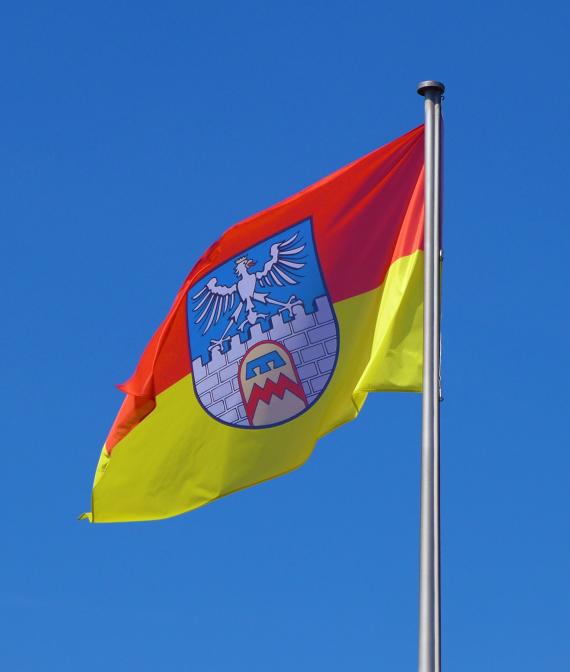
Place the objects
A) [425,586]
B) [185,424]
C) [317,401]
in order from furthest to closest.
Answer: [185,424]
[317,401]
[425,586]

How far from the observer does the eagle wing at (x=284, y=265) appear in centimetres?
1700

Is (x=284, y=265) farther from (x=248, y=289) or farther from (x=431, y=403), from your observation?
(x=431, y=403)

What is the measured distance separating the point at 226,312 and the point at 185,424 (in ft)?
4.76

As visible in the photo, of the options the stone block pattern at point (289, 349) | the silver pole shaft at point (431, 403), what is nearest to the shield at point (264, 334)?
the stone block pattern at point (289, 349)

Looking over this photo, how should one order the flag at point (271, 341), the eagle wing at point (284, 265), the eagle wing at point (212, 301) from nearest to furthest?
the flag at point (271, 341), the eagle wing at point (284, 265), the eagle wing at point (212, 301)

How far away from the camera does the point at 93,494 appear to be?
17.7 metres

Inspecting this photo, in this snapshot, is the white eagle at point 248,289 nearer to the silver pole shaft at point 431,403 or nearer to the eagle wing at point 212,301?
the eagle wing at point 212,301

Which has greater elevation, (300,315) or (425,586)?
(300,315)

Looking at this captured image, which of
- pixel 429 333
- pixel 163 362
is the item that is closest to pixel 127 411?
pixel 163 362

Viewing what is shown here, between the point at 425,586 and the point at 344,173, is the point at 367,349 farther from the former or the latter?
the point at 425,586

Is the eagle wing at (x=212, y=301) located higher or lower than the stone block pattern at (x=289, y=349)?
higher

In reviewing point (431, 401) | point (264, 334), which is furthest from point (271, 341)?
point (431, 401)

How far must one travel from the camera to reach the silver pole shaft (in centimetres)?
1317

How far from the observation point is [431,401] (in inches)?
556
